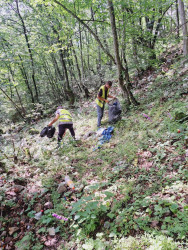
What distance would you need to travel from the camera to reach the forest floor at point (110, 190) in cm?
218

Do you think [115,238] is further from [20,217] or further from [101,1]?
[101,1]

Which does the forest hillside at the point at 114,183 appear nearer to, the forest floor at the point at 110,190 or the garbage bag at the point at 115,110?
the forest floor at the point at 110,190

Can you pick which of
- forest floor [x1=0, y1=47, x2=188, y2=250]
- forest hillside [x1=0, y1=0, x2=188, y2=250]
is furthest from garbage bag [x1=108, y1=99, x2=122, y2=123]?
forest floor [x1=0, y1=47, x2=188, y2=250]

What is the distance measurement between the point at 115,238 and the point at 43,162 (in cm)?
348

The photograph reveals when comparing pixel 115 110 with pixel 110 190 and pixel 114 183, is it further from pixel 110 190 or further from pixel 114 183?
pixel 110 190

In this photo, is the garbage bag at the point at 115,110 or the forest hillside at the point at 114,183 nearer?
the forest hillside at the point at 114,183

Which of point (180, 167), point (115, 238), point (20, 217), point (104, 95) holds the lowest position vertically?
point (20, 217)

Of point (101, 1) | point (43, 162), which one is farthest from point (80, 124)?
point (101, 1)

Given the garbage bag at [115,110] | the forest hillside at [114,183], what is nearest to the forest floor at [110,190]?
the forest hillside at [114,183]

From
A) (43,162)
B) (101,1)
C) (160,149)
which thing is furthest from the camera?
(101,1)

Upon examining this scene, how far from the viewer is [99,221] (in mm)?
2529

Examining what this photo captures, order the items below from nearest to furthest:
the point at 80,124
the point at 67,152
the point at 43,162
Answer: the point at 43,162 → the point at 67,152 → the point at 80,124

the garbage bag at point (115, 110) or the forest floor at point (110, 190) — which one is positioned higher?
the garbage bag at point (115, 110)

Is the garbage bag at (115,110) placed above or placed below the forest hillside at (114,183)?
above
